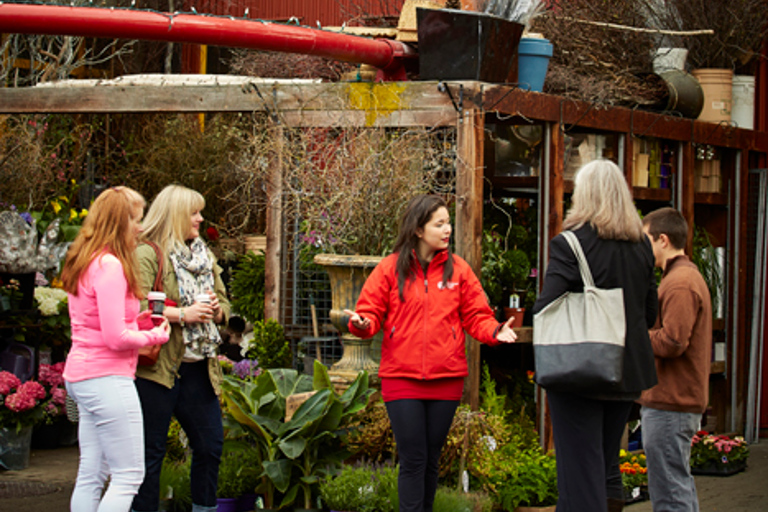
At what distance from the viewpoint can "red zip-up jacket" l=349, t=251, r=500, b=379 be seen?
14.1ft

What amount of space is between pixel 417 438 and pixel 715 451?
3390 millimetres

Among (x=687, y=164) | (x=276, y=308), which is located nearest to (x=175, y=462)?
(x=276, y=308)

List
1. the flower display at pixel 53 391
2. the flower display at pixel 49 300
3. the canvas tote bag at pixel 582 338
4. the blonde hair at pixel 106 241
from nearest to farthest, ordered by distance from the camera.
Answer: the canvas tote bag at pixel 582 338, the blonde hair at pixel 106 241, the flower display at pixel 53 391, the flower display at pixel 49 300

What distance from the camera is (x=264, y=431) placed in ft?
16.4

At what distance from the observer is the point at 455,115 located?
5.73 metres

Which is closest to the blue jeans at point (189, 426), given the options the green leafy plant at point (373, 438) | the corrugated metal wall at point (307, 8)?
the green leafy plant at point (373, 438)

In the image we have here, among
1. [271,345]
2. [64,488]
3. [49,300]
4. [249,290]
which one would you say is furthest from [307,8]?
[64,488]

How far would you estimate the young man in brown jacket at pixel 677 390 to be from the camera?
14.4 ft

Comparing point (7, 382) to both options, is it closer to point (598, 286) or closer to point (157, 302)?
point (157, 302)

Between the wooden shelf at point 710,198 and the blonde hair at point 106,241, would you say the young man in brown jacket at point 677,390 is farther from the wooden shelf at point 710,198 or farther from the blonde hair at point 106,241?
the wooden shelf at point 710,198

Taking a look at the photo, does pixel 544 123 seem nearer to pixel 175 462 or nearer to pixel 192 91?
pixel 192 91

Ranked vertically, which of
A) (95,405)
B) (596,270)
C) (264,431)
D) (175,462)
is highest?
(596,270)

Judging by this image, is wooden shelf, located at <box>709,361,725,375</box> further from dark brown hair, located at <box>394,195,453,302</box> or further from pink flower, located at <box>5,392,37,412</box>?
pink flower, located at <box>5,392,37,412</box>

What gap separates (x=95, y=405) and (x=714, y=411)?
5796mm
